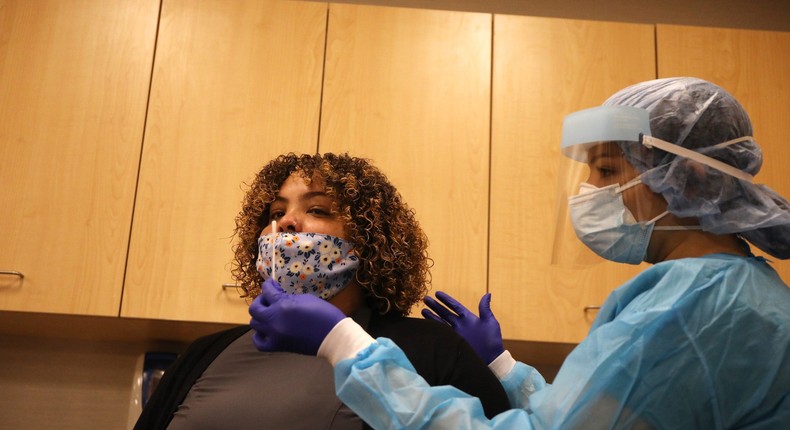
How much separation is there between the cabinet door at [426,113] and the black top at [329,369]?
68cm

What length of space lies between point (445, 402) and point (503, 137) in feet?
4.37

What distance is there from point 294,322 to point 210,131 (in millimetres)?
1239

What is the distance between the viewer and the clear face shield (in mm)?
1229

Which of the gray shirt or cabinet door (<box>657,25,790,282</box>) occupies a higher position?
cabinet door (<box>657,25,790,282</box>)

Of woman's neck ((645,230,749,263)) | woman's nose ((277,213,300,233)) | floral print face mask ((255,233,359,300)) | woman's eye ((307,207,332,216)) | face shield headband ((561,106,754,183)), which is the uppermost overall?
Answer: face shield headband ((561,106,754,183))

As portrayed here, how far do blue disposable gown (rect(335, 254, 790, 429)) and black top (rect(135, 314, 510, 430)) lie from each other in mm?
279

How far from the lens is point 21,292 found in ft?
7.05

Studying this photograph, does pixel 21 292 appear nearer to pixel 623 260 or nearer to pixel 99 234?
pixel 99 234

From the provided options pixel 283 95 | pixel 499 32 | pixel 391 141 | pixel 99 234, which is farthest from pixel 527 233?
pixel 99 234

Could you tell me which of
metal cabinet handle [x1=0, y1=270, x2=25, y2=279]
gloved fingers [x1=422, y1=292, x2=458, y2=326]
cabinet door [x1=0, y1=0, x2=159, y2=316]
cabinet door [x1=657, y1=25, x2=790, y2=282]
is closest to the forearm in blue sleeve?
gloved fingers [x1=422, y1=292, x2=458, y2=326]

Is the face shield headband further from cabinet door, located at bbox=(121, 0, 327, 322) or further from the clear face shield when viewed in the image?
cabinet door, located at bbox=(121, 0, 327, 322)

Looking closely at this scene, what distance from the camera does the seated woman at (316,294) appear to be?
4.57 ft

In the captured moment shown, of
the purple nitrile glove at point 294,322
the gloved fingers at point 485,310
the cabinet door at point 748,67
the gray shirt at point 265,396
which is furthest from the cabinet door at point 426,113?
the purple nitrile glove at point 294,322

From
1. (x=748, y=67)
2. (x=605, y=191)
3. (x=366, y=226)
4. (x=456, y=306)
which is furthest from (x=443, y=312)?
(x=748, y=67)
